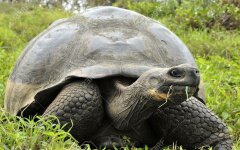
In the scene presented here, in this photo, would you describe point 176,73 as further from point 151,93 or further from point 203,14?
point 203,14

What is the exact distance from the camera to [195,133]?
2945mm

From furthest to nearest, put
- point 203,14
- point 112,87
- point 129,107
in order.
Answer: point 203,14, point 112,87, point 129,107

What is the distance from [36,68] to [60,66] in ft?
0.71

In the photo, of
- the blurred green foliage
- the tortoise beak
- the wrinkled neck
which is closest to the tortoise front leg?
the wrinkled neck

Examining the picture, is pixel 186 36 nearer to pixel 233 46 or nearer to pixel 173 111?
pixel 233 46

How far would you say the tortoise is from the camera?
2.78 meters

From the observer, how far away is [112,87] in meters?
2.94

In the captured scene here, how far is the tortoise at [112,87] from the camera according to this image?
109 inches

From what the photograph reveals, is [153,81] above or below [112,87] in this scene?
above

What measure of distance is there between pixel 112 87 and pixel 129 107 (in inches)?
11.2

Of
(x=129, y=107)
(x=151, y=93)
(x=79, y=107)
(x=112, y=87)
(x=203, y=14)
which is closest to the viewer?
(x=151, y=93)

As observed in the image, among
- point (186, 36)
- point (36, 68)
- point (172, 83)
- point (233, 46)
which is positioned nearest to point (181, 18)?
point (186, 36)

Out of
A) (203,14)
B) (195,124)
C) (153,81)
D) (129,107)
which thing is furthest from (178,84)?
(203,14)

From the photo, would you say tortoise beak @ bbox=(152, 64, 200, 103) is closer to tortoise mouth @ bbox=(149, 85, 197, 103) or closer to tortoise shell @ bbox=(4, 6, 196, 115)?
tortoise mouth @ bbox=(149, 85, 197, 103)
